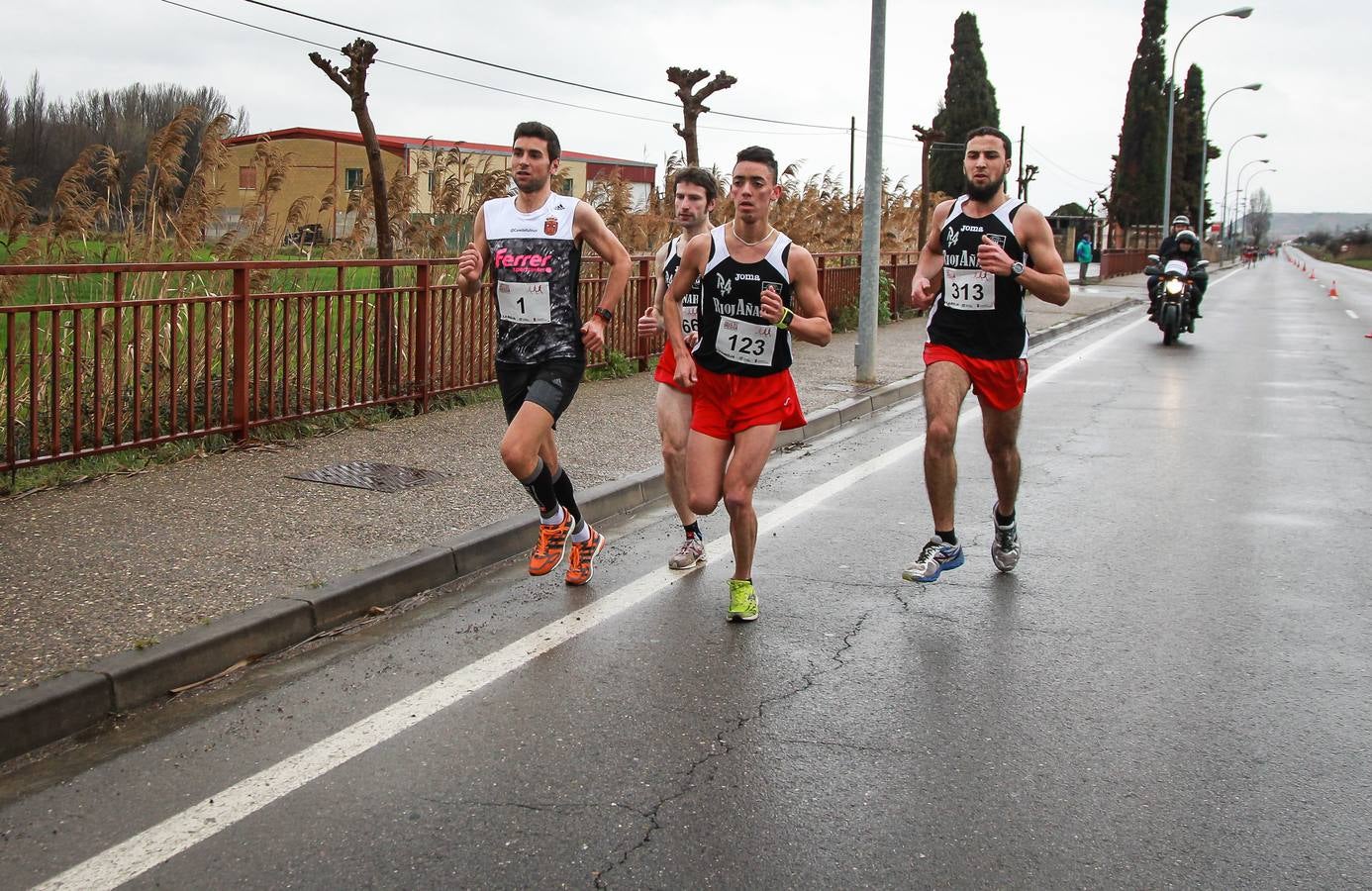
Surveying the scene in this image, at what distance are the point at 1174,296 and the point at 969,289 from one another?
1495 centimetres

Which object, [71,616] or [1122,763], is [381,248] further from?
[1122,763]

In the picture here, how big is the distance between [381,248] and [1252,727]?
8382 mm

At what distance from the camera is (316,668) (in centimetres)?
483

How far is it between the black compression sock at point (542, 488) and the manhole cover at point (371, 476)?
1688mm

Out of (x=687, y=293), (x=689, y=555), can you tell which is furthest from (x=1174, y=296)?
(x=687, y=293)

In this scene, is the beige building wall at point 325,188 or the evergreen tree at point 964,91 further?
the evergreen tree at point 964,91

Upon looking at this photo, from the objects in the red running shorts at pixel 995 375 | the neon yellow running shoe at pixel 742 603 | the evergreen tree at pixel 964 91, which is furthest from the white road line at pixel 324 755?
the evergreen tree at pixel 964 91

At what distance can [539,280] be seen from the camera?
5.89 meters

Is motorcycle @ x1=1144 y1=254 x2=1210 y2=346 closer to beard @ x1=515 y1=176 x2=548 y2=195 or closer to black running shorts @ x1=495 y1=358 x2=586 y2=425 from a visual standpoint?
black running shorts @ x1=495 y1=358 x2=586 y2=425

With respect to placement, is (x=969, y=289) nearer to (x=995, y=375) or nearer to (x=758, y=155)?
(x=995, y=375)

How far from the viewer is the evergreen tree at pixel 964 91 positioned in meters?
69.1

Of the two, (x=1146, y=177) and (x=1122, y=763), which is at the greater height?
(x=1146, y=177)

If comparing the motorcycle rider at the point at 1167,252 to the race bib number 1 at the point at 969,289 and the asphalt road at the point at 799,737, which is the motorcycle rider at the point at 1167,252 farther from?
the race bib number 1 at the point at 969,289

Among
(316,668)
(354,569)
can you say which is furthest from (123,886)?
(354,569)
